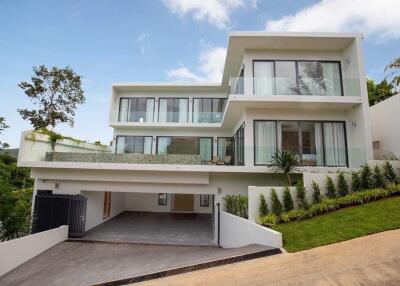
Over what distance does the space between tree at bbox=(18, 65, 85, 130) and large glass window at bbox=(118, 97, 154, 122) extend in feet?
21.8

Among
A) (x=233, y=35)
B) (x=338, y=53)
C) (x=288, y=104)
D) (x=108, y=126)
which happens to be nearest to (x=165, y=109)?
(x=108, y=126)

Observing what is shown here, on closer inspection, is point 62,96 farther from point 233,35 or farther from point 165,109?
point 233,35

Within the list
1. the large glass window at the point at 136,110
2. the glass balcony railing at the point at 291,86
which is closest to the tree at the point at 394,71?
the glass balcony railing at the point at 291,86

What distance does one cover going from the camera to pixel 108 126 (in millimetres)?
19078

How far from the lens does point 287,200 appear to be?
9.49 meters

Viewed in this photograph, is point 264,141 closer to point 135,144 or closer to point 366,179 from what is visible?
point 366,179

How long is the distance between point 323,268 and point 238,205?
17.7 ft

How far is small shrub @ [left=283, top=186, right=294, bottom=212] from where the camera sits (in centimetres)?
942

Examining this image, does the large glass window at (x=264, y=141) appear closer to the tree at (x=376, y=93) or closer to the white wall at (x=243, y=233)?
the white wall at (x=243, y=233)

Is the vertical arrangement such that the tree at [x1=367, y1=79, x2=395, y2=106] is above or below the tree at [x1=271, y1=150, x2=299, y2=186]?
above

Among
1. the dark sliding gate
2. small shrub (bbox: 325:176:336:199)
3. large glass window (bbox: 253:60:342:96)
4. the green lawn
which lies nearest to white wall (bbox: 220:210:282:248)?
the green lawn

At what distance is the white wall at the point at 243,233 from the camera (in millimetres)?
7123

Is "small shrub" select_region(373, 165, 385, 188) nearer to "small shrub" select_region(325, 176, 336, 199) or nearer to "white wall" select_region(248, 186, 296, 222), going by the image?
"small shrub" select_region(325, 176, 336, 199)

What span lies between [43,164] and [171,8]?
40.9 feet
